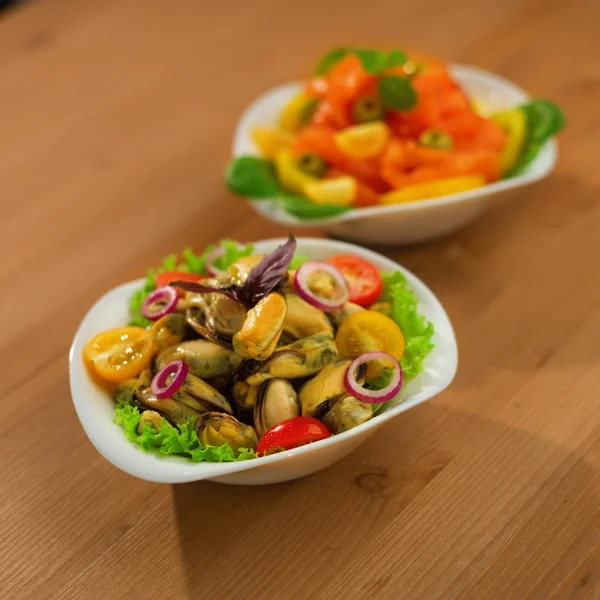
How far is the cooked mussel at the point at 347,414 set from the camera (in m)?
1.04

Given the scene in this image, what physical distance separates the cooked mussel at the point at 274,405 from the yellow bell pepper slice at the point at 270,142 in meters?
0.76

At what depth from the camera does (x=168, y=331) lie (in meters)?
1.17

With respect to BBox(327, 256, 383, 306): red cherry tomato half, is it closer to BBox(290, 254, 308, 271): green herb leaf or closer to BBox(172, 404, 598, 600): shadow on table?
BBox(290, 254, 308, 271): green herb leaf

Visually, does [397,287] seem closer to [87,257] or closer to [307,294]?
[307,294]

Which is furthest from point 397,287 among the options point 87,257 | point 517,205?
point 87,257

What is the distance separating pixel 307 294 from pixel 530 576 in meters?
0.50

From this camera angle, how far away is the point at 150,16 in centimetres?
243

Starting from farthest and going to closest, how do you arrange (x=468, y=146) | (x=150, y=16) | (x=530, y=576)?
1. (x=150, y=16)
2. (x=468, y=146)
3. (x=530, y=576)

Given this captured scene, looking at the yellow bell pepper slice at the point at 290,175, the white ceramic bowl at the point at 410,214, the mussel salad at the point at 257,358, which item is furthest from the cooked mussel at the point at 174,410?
the yellow bell pepper slice at the point at 290,175

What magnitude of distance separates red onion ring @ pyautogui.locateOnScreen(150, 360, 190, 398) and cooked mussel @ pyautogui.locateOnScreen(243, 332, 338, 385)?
0.30 ft

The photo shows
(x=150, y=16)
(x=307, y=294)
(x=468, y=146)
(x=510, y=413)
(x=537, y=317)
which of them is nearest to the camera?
(x=307, y=294)

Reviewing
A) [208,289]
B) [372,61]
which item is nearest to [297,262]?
[208,289]

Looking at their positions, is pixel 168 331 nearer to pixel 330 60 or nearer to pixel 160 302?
pixel 160 302

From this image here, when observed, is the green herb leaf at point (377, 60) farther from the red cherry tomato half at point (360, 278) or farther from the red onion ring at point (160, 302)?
the red onion ring at point (160, 302)
